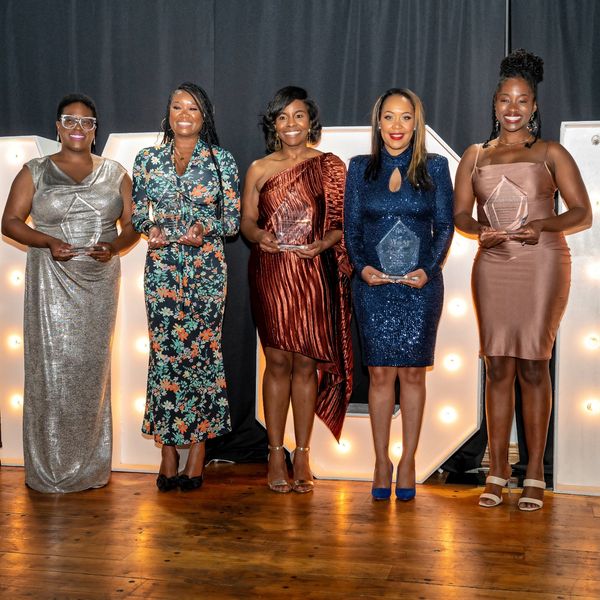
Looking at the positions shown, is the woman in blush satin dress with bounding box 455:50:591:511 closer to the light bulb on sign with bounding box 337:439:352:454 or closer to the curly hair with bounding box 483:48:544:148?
the curly hair with bounding box 483:48:544:148

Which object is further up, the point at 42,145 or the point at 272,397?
the point at 42,145

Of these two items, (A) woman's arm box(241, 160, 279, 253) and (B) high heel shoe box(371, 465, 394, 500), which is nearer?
(B) high heel shoe box(371, 465, 394, 500)

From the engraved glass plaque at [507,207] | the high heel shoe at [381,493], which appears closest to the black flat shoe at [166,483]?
the high heel shoe at [381,493]

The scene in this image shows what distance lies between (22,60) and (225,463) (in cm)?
256

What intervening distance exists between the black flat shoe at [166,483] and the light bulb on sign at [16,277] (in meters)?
1.30

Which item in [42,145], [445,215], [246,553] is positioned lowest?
[246,553]

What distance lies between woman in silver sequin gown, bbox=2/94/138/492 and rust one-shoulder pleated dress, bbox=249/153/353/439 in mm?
744

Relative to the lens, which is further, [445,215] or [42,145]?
[42,145]

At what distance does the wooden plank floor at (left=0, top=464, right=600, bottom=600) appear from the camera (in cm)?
292

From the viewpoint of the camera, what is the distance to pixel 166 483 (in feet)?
13.8

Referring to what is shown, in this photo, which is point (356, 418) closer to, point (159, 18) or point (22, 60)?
point (159, 18)

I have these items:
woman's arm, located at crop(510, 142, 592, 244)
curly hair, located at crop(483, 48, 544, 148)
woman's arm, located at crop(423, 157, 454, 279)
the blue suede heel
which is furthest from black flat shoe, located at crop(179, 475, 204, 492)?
curly hair, located at crop(483, 48, 544, 148)

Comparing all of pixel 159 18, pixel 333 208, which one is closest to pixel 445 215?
pixel 333 208

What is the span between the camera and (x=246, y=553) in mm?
3252
